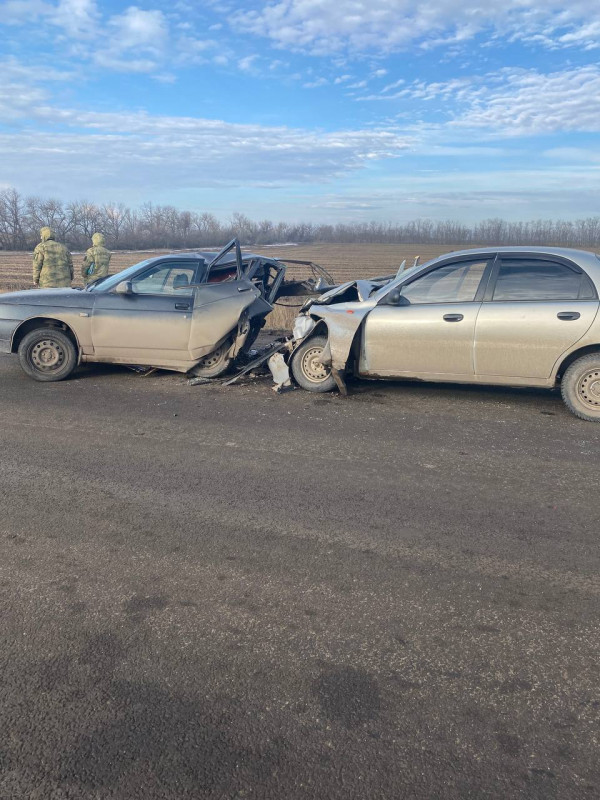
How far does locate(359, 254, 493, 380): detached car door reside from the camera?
7.01 meters

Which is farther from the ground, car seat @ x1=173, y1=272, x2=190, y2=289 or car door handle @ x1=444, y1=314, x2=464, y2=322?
car seat @ x1=173, y1=272, x2=190, y2=289

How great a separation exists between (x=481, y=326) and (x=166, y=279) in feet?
13.1

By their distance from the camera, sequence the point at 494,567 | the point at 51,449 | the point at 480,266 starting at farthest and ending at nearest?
the point at 480,266 → the point at 51,449 → the point at 494,567

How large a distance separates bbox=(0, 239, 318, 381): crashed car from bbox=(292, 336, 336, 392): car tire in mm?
928

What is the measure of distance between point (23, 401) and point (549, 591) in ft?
19.7

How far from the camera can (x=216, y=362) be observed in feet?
28.0

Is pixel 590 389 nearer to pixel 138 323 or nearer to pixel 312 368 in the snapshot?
pixel 312 368

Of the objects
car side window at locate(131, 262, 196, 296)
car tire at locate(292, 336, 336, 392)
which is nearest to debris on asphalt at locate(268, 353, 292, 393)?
car tire at locate(292, 336, 336, 392)

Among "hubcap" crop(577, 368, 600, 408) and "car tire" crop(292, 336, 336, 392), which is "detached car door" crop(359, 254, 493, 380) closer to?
"car tire" crop(292, 336, 336, 392)

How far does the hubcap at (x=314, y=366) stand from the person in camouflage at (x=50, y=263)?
630cm

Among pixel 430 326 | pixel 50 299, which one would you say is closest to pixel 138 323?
pixel 50 299

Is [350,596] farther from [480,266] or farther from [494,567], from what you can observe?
[480,266]

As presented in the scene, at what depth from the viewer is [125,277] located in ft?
27.9

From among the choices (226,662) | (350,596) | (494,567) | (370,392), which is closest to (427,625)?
(350,596)
